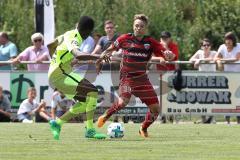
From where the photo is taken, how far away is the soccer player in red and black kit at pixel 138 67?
18.6 meters

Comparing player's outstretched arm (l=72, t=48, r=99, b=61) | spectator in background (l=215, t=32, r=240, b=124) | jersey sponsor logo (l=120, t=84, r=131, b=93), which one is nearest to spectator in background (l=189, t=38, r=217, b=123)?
spectator in background (l=215, t=32, r=240, b=124)

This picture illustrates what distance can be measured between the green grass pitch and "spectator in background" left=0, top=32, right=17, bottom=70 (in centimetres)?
516

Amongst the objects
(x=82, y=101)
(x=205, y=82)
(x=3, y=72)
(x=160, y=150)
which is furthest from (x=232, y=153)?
(x=3, y=72)

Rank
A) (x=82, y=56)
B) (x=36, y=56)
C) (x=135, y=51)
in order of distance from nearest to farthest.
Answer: (x=82, y=56) < (x=135, y=51) < (x=36, y=56)

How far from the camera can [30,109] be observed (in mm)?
→ 25391

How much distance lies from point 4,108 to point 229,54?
603cm

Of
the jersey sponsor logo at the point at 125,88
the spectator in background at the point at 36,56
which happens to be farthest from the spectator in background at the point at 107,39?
the jersey sponsor logo at the point at 125,88

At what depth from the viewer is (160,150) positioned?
15031 mm

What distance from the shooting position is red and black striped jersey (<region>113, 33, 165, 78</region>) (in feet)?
61.4

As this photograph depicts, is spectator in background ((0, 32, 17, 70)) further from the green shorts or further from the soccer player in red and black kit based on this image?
the green shorts

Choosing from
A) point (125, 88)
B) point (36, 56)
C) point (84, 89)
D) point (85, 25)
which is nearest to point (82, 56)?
point (85, 25)

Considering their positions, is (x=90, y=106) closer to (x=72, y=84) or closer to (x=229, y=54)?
(x=72, y=84)

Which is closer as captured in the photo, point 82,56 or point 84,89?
point 82,56

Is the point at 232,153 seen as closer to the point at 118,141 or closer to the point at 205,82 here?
the point at 118,141
